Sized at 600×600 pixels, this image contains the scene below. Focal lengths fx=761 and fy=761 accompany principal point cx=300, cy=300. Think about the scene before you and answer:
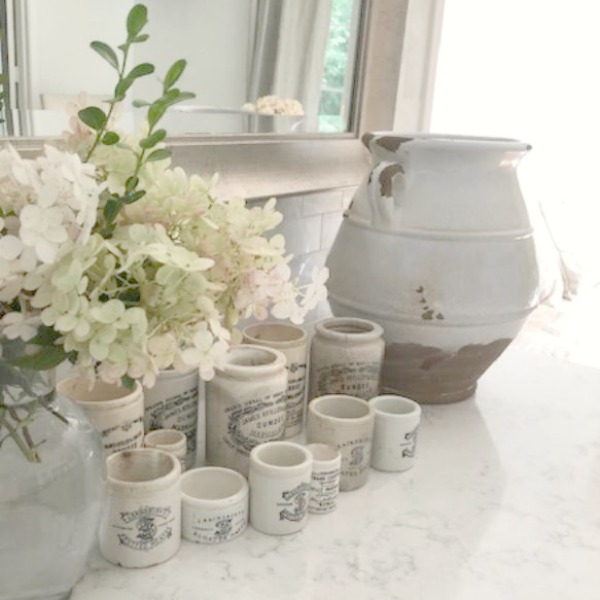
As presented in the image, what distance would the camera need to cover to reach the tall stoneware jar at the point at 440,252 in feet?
2.87

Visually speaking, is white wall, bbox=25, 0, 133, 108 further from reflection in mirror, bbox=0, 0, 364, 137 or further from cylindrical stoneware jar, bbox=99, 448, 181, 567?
cylindrical stoneware jar, bbox=99, 448, 181, 567

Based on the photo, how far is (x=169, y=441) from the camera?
0.71 metres

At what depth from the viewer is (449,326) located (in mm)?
887

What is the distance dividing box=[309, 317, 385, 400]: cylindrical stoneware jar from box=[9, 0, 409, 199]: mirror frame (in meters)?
0.23

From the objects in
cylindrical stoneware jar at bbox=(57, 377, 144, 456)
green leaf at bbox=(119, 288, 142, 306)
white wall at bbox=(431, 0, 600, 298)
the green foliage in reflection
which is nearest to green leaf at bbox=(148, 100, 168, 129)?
green leaf at bbox=(119, 288, 142, 306)

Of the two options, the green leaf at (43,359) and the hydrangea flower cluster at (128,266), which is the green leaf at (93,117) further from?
the green leaf at (43,359)

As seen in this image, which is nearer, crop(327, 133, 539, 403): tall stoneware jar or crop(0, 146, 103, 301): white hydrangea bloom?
crop(0, 146, 103, 301): white hydrangea bloom

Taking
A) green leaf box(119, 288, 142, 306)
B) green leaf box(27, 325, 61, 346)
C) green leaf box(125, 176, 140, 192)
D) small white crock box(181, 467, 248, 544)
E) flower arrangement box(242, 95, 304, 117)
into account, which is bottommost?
small white crock box(181, 467, 248, 544)

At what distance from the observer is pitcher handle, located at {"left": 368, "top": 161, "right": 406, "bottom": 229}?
887mm

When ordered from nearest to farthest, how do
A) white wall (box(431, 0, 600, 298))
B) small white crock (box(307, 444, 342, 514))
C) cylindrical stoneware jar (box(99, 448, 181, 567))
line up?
cylindrical stoneware jar (box(99, 448, 181, 567))
small white crock (box(307, 444, 342, 514))
white wall (box(431, 0, 600, 298))

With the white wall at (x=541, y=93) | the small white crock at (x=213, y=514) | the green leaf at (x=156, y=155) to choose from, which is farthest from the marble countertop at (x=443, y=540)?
the white wall at (x=541, y=93)

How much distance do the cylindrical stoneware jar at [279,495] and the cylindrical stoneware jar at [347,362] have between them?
184 mm

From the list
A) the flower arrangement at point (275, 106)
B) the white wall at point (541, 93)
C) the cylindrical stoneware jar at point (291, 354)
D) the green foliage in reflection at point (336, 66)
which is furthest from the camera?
the white wall at point (541, 93)

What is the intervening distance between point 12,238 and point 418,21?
1137 mm
